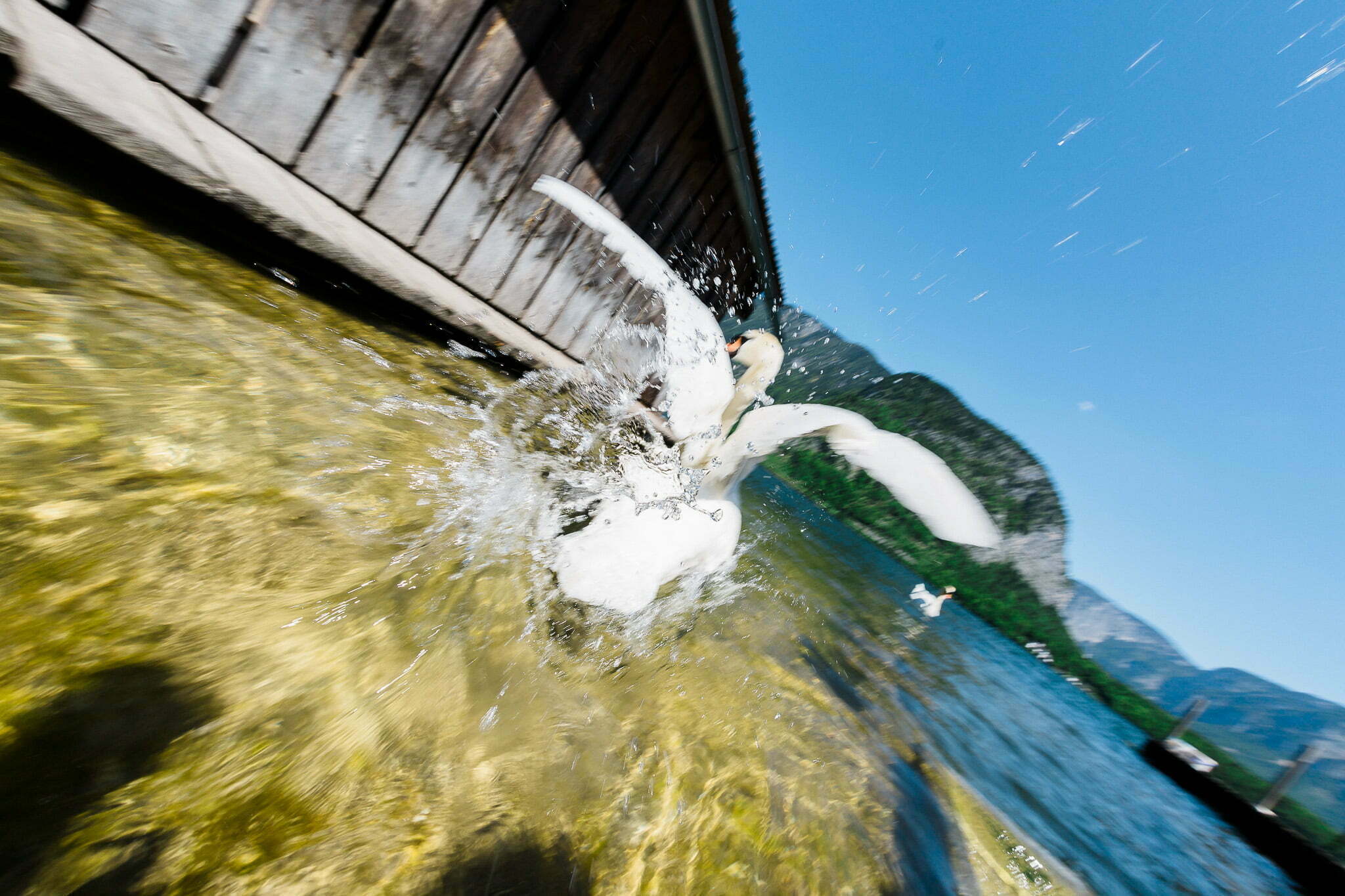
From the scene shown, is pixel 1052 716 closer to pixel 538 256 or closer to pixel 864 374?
pixel 538 256

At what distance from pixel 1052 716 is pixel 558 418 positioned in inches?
656

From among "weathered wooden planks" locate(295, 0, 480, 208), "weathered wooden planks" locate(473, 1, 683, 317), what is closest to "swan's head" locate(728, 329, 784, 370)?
"weathered wooden planks" locate(473, 1, 683, 317)

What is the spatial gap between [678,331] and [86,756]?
365 cm

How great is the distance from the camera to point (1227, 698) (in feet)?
439

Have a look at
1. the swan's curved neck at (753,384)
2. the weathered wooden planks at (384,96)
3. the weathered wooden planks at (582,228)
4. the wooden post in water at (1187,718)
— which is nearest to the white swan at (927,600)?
the wooden post in water at (1187,718)

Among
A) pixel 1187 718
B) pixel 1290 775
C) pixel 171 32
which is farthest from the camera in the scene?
pixel 1187 718

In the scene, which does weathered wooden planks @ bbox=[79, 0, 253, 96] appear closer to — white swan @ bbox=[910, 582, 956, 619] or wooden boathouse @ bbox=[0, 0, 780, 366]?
wooden boathouse @ bbox=[0, 0, 780, 366]

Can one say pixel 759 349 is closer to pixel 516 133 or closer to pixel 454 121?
pixel 516 133

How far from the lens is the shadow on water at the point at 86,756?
904 millimetres

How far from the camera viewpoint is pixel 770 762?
8.68ft

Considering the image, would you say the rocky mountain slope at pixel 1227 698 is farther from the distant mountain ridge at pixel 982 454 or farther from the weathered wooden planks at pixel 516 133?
the weathered wooden planks at pixel 516 133

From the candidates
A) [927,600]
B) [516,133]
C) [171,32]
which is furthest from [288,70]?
[927,600]

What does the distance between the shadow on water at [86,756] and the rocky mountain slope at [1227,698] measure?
6496cm

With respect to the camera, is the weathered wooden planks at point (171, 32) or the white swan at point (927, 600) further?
the white swan at point (927, 600)
